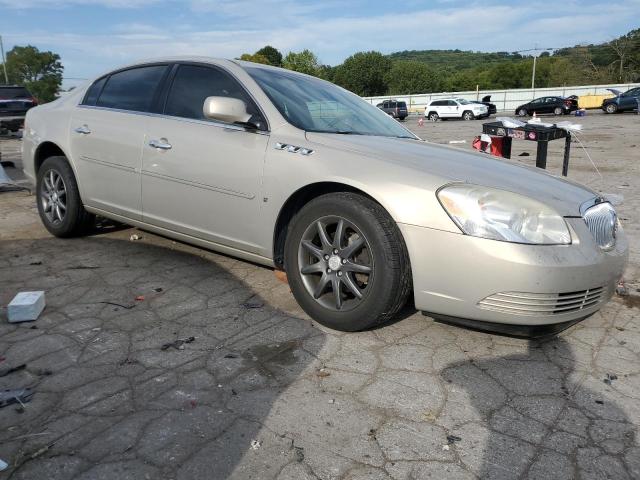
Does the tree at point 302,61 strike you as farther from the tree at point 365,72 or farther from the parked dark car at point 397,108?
the parked dark car at point 397,108

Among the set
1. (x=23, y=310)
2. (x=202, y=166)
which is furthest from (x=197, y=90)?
(x=23, y=310)

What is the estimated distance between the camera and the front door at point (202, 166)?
3383 mm

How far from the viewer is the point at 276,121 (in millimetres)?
3369

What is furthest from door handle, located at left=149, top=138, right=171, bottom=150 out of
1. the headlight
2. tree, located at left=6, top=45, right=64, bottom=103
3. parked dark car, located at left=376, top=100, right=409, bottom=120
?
tree, located at left=6, top=45, right=64, bottom=103

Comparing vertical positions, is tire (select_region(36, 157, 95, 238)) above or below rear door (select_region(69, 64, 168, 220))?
below

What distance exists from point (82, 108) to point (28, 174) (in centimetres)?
109

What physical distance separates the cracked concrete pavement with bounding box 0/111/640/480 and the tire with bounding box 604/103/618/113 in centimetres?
3585

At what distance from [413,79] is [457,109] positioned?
6241 cm

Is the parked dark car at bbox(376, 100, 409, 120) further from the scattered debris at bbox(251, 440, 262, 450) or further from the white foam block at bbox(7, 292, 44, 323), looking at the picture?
the scattered debris at bbox(251, 440, 262, 450)

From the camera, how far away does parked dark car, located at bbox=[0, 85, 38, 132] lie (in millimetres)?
16125

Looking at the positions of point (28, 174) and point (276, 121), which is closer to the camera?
point (276, 121)

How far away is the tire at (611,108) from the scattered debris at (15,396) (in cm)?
3877

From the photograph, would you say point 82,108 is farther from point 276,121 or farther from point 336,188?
point 336,188

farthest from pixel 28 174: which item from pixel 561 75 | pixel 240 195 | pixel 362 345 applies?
pixel 561 75
